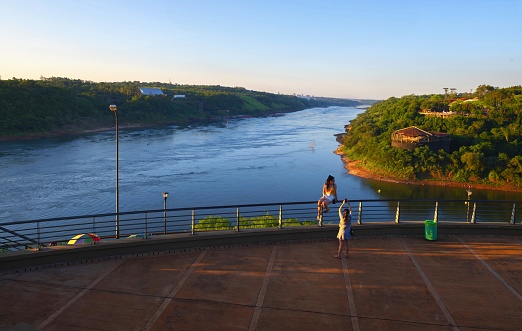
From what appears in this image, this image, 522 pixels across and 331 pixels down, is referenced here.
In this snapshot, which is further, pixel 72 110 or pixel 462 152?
pixel 72 110

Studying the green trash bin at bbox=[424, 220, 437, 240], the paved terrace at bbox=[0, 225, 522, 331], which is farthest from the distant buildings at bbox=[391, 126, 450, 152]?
the green trash bin at bbox=[424, 220, 437, 240]

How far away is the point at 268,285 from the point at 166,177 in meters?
42.1

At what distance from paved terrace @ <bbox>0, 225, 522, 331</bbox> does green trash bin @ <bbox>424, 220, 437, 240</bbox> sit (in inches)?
6.3

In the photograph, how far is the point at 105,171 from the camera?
51.0 metres

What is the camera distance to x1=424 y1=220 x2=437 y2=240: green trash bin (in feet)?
34.8

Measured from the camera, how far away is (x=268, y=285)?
7.92 metres

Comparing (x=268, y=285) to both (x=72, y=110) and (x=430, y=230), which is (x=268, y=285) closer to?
(x=430, y=230)

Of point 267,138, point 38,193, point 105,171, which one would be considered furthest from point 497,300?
point 267,138

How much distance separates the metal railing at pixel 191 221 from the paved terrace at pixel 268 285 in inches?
22.9

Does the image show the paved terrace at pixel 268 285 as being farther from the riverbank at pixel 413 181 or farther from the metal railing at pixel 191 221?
the riverbank at pixel 413 181

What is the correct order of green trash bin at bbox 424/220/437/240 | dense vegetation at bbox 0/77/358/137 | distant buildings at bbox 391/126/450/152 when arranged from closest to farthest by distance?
green trash bin at bbox 424/220/437/240 → distant buildings at bbox 391/126/450/152 → dense vegetation at bbox 0/77/358/137

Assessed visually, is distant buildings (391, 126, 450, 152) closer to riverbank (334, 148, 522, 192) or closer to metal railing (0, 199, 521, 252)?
riverbank (334, 148, 522, 192)

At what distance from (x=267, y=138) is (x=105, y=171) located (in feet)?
144

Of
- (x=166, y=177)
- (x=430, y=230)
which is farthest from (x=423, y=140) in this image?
(x=430, y=230)
